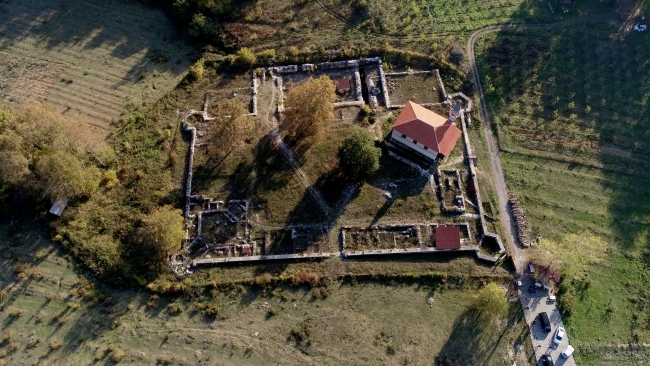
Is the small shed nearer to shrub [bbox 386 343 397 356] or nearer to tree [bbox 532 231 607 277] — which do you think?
shrub [bbox 386 343 397 356]

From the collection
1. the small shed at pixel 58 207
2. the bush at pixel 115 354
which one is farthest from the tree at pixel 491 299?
the small shed at pixel 58 207

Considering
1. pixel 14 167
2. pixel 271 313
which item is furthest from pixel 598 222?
pixel 14 167

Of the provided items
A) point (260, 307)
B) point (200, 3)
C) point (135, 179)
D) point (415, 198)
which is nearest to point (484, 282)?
point (415, 198)

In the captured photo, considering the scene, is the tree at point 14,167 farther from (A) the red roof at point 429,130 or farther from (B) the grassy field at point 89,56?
(A) the red roof at point 429,130

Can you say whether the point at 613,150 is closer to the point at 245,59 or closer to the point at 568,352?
the point at 568,352

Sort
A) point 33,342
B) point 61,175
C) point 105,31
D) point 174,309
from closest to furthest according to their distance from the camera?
point 33,342, point 174,309, point 61,175, point 105,31

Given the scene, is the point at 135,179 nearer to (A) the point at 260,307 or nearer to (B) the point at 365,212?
(A) the point at 260,307

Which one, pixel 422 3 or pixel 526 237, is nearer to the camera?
pixel 526 237
